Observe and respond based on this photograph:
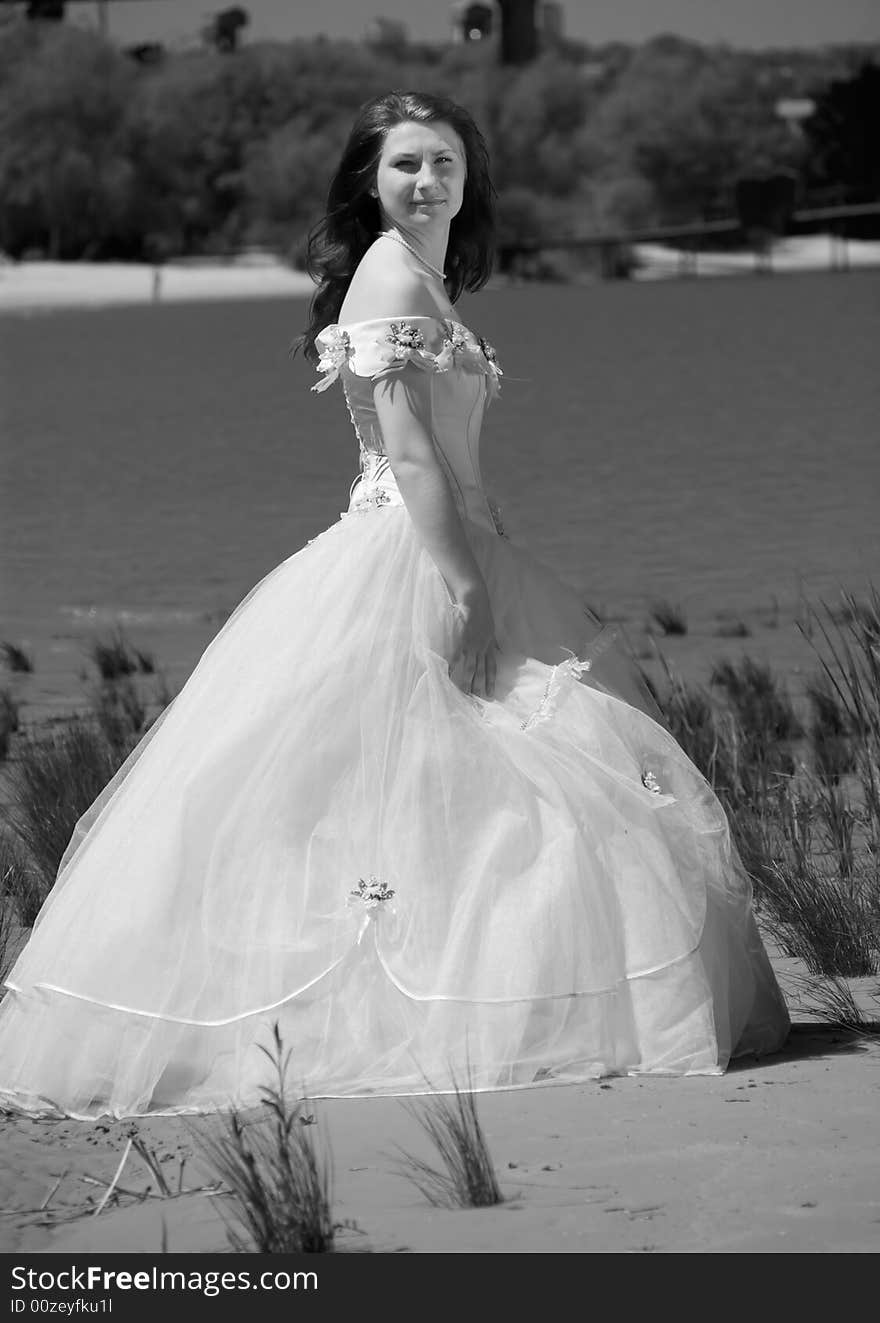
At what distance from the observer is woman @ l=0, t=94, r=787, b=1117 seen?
349 cm

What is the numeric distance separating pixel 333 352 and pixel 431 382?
20 cm

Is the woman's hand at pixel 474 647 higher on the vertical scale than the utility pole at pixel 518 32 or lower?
lower

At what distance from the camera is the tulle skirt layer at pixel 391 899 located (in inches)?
137

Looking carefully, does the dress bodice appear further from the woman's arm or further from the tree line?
the tree line

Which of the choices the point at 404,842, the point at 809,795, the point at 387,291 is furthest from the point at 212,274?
the point at 404,842

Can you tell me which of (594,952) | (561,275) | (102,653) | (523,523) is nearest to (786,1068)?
(594,952)

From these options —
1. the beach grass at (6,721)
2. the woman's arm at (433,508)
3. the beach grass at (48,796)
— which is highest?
the woman's arm at (433,508)

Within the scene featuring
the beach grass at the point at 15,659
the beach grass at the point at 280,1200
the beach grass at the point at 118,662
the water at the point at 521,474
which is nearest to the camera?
the beach grass at the point at 280,1200

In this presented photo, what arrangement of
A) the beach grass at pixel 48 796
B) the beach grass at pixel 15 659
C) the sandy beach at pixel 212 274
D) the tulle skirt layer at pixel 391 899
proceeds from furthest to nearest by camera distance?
the sandy beach at pixel 212 274 < the beach grass at pixel 15 659 < the beach grass at pixel 48 796 < the tulle skirt layer at pixel 391 899

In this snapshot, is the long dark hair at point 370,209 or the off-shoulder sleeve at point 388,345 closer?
the off-shoulder sleeve at point 388,345

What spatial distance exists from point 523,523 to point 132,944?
49.7 ft

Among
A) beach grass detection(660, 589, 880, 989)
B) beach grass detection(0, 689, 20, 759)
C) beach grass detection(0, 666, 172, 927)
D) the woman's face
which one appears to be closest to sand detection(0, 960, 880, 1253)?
beach grass detection(660, 589, 880, 989)

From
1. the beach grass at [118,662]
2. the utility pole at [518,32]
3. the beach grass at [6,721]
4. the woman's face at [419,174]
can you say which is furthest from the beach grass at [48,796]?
the utility pole at [518,32]

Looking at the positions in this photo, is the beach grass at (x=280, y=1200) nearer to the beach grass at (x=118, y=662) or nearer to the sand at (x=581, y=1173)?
the sand at (x=581, y=1173)
